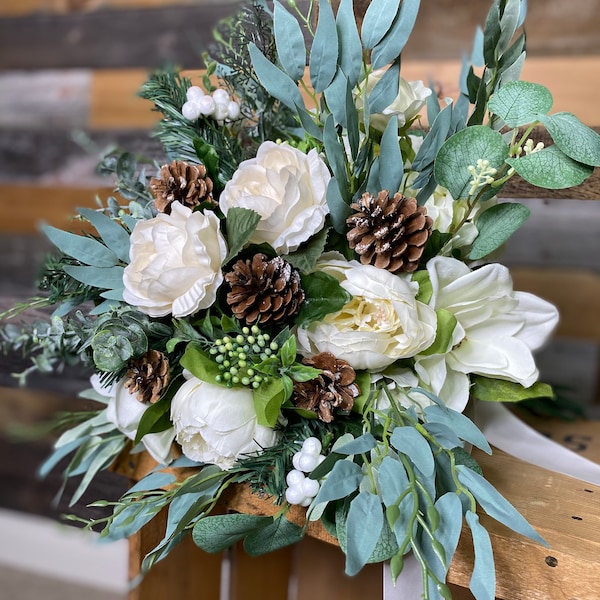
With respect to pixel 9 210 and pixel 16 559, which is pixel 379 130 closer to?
pixel 9 210

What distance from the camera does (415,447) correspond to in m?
0.41

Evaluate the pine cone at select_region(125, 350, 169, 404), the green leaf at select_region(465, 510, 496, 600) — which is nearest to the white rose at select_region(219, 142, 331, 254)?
the pine cone at select_region(125, 350, 169, 404)

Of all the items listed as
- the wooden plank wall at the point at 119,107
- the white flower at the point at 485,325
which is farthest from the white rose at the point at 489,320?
the wooden plank wall at the point at 119,107

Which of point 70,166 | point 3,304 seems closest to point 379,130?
point 3,304

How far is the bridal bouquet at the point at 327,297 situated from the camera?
16.9 inches

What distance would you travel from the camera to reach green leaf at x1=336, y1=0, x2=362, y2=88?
47cm

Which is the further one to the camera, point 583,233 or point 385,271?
point 583,233

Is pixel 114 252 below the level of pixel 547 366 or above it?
above

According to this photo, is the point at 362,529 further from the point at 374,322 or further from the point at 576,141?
the point at 576,141

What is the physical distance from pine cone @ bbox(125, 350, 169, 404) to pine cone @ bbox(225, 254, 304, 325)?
0.07m

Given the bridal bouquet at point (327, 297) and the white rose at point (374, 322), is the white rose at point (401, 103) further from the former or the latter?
the white rose at point (374, 322)

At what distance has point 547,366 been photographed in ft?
3.72

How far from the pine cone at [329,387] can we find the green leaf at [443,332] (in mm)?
66

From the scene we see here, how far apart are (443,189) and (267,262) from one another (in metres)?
0.15
